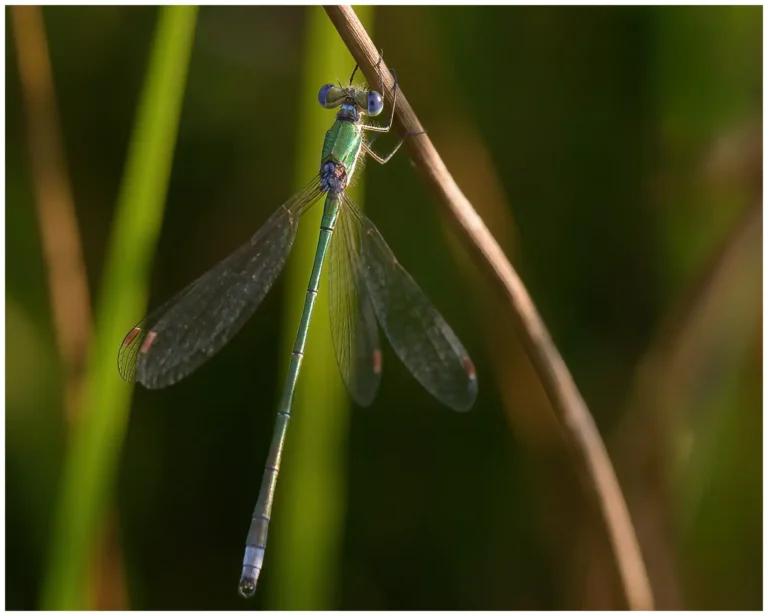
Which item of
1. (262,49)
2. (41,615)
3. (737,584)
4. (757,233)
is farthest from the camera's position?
(262,49)

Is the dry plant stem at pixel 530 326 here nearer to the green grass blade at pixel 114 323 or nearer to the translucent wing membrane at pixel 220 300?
the green grass blade at pixel 114 323

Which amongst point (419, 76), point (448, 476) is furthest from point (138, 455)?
point (419, 76)

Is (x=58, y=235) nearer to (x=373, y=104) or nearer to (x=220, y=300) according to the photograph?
(x=220, y=300)

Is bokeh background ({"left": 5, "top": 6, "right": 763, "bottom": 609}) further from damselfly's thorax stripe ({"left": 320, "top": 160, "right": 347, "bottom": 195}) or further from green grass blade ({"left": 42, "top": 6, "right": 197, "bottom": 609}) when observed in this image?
green grass blade ({"left": 42, "top": 6, "right": 197, "bottom": 609})

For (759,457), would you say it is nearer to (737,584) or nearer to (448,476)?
(737,584)

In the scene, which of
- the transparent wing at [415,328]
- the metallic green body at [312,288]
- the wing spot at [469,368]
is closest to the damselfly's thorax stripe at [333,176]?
the metallic green body at [312,288]
